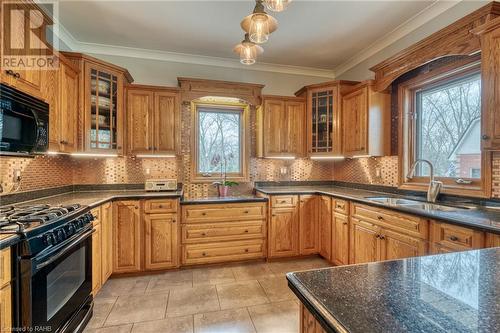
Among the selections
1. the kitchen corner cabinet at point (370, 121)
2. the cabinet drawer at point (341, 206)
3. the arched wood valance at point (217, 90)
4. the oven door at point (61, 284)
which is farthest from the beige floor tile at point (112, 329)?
the kitchen corner cabinet at point (370, 121)

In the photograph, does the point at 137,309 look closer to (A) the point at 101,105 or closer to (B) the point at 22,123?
(B) the point at 22,123

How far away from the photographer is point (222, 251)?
312cm

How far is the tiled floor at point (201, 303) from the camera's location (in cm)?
197

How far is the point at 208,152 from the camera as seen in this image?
374 centimetres

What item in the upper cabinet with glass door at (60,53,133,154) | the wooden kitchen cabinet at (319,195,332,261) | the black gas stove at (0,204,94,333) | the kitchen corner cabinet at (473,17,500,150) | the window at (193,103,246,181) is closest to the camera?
Answer: the black gas stove at (0,204,94,333)

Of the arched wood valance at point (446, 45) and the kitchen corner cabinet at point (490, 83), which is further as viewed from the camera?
Answer: the arched wood valance at point (446, 45)

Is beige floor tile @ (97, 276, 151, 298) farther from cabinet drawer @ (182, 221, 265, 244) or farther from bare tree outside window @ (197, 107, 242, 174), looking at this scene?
bare tree outside window @ (197, 107, 242, 174)

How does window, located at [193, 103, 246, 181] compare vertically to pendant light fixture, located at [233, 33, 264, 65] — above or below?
below

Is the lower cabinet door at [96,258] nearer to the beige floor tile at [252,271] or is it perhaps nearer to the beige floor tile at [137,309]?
the beige floor tile at [137,309]

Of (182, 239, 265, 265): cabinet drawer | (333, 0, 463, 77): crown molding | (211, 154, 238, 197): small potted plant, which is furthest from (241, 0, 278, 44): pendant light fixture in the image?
(182, 239, 265, 265): cabinet drawer

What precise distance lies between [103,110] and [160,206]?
1.30 metres

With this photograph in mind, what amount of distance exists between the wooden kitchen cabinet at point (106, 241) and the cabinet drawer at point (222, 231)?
30.8 inches

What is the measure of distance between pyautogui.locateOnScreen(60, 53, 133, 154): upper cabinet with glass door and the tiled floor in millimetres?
1574

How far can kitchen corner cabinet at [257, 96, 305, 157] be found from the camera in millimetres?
3545
